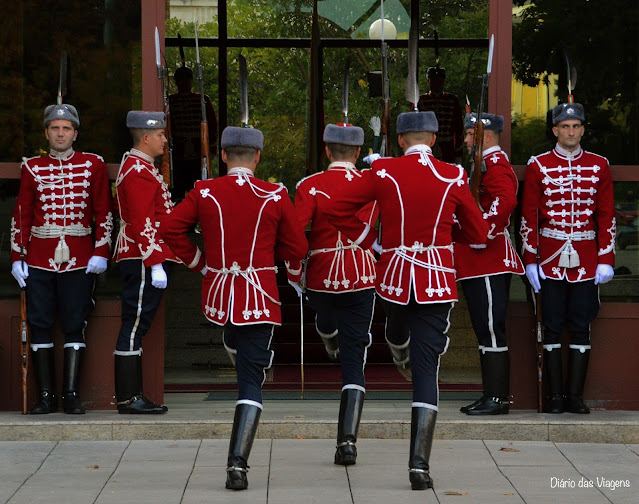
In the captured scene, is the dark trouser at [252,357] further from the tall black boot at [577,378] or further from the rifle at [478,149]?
the tall black boot at [577,378]

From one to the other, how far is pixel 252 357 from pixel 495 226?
2.27 metres

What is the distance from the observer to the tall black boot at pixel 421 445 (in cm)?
669

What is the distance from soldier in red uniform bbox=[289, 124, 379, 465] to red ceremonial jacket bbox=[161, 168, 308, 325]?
593mm

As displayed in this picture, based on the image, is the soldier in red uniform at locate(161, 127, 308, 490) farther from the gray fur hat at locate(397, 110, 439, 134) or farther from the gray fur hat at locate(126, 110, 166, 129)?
the gray fur hat at locate(126, 110, 166, 129)

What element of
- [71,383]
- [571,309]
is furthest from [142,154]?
[571,309]

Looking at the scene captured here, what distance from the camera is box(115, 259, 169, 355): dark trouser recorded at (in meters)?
8.53

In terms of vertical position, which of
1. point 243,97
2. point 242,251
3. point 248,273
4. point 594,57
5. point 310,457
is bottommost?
point 310,457

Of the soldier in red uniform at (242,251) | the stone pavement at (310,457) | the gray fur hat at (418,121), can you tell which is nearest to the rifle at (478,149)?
the stone pavement at (310,457)

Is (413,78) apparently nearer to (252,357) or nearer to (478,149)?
(478,149)

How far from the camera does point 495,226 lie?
27.7 ft

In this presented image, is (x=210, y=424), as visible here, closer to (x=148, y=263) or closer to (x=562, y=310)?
(x=148, y=263)

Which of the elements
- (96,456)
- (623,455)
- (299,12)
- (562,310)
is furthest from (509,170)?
(299,12)

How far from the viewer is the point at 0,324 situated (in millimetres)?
8742

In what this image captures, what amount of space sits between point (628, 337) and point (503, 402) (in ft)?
3.01
